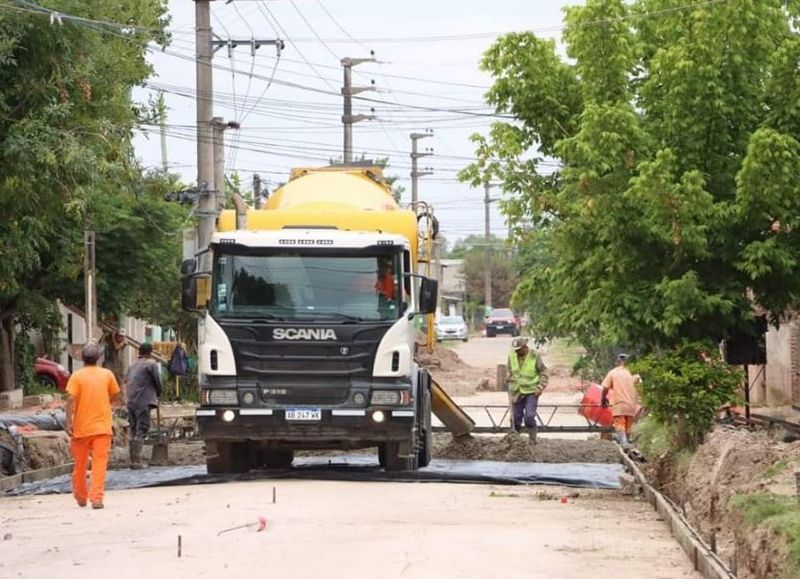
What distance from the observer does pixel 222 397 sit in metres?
19.5

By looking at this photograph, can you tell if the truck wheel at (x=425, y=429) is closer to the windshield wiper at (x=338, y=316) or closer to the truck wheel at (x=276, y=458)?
the truck wheel at (x=276, y=458)

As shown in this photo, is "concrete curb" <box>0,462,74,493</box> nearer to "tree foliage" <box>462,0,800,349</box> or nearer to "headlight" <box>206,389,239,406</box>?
"headlight" <box>206,389,239,406</box>

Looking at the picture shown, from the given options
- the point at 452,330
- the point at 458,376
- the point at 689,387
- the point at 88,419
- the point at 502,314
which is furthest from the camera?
the point at 502,314

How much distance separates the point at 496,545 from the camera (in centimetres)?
1333

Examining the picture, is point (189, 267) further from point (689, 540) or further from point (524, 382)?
point (689, 540)

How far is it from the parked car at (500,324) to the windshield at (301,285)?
79273 mm

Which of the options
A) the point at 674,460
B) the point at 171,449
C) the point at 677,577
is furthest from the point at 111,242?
the point at 677,577

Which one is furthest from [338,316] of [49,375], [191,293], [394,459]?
[49,375]

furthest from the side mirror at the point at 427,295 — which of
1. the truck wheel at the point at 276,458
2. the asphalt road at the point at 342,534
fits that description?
the truck wheel at the point at 276,458

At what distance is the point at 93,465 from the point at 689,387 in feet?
23.3

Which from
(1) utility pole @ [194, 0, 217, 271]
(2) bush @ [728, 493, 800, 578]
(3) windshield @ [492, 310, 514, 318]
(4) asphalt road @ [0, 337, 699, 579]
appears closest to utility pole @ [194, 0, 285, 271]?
(1) utility pole @ [194, 0, 217, 271]

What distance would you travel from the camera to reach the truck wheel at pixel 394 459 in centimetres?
2042

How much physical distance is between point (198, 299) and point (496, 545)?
7998mm

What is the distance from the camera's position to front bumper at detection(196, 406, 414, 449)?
761 inches
